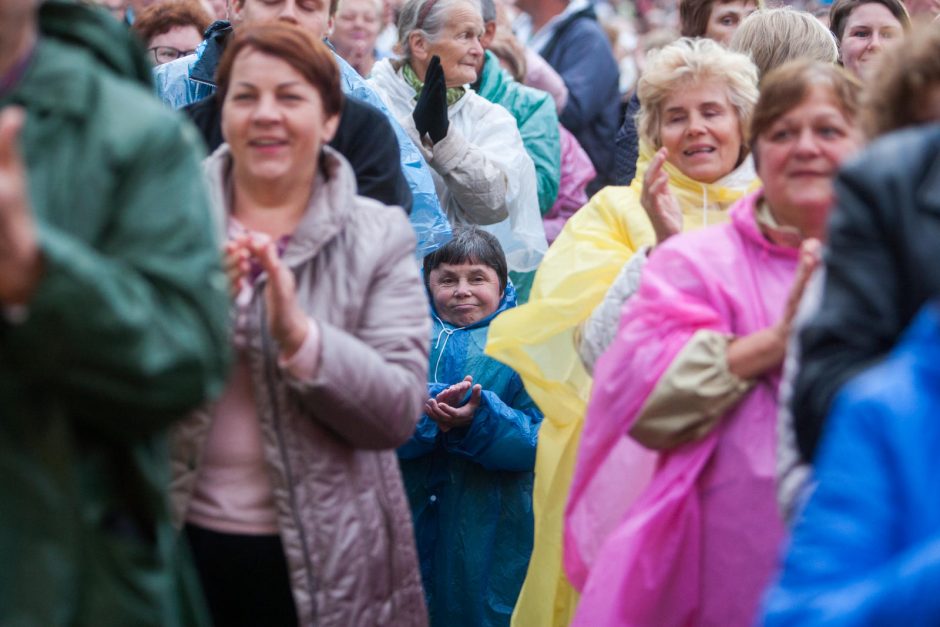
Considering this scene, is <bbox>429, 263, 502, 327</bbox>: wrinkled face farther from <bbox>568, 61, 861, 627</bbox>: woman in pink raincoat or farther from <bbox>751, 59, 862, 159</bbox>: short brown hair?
<bbox>751, 59, 862, 159</bbox>: short brown hair

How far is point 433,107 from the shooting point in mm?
5797

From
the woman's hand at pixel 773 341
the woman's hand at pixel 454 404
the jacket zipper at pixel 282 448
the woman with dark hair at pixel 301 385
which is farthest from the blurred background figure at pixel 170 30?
the woman's hand at pixel 773 341

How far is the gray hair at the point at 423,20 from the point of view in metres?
6.34

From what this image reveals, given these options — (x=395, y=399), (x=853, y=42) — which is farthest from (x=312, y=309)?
(x=853, y=42)

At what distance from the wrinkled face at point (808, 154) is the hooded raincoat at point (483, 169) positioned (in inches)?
101

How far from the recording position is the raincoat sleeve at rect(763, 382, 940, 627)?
2104 mm

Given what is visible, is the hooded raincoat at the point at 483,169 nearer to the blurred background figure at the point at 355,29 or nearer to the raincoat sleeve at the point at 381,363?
the blurred background figure at the point at 355,29

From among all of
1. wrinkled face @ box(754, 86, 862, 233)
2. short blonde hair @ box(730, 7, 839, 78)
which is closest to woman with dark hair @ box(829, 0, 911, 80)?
short blonde hair @ box(730, 7, 839, 78)

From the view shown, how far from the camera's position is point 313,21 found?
16.9 feet

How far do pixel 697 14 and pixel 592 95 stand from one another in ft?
6.06

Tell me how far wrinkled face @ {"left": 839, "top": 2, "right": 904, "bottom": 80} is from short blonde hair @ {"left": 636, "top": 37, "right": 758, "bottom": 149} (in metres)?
1.85

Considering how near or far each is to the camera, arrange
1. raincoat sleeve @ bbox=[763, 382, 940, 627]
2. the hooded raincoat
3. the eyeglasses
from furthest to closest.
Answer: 1. the eyeglasses
2. the hooded raincoat
3. raincoat sleeve @ bbox=[763, 382, 940, 627]

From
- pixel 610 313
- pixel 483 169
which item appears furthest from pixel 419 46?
pixel 610 313

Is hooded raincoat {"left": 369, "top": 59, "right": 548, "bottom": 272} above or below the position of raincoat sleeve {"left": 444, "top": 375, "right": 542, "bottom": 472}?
above
